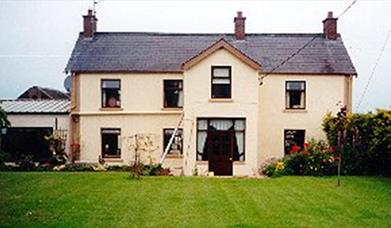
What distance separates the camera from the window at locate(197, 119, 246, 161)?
90.3 feet

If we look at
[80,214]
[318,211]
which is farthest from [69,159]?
[318,211]

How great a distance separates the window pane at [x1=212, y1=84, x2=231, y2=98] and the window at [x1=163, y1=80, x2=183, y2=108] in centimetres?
365

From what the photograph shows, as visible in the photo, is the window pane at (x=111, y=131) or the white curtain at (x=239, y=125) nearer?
the white curtain at (x=239, y=125)

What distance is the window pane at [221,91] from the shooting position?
2781 cm

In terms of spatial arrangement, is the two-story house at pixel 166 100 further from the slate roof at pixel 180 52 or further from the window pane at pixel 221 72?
the window pane at pixel 221 72

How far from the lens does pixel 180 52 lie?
32.4m

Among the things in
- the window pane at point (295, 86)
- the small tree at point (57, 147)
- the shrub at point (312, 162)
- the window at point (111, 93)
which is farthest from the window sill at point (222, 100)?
the small tree at point (57, 147)

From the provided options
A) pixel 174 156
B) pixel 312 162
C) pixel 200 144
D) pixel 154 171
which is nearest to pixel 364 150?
pixel 312 162

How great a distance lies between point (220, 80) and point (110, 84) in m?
7.39

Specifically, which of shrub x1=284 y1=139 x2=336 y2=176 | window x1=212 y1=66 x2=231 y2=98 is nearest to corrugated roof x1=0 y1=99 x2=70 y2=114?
window x1=212 y1=66 x2=231 y2=98

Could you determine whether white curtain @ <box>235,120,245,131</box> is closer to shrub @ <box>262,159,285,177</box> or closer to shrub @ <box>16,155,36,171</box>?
shrub @ <box>262,159,285,177</box>

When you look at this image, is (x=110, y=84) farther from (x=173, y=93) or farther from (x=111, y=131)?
(x=173, y=93)

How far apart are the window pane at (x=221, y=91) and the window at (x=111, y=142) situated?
272 inches

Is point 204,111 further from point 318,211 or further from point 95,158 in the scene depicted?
point 318,211
